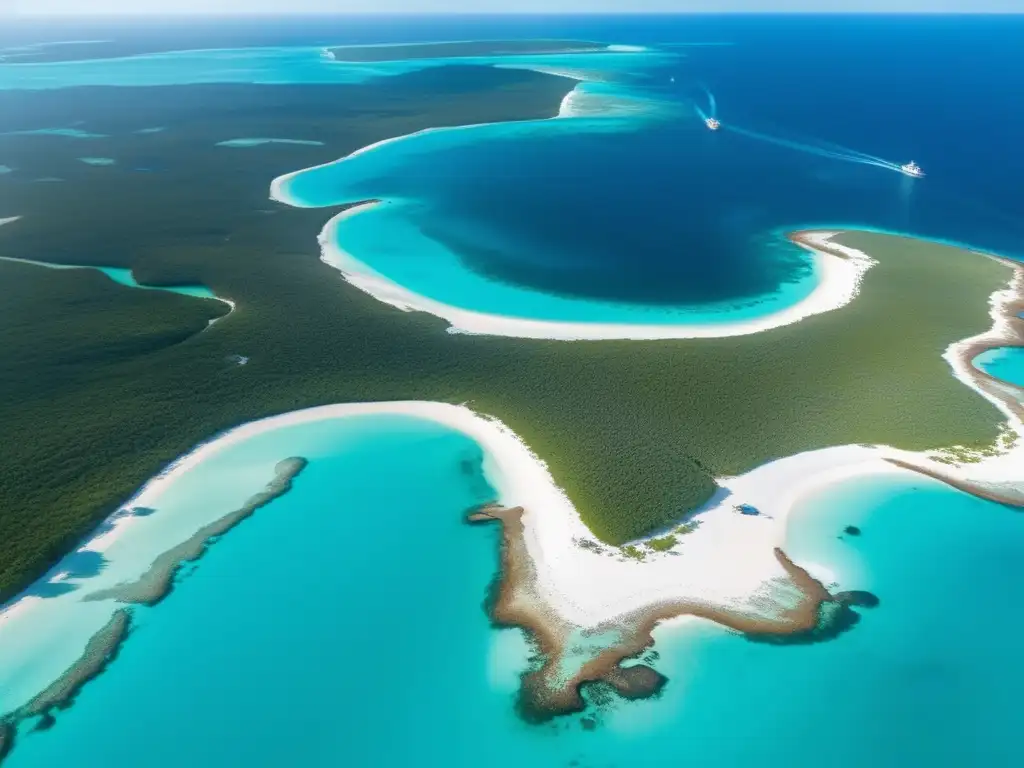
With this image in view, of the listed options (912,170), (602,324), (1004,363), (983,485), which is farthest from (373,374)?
(912,170)

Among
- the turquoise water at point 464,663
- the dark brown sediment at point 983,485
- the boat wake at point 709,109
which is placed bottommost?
Result: the turquoise water at point 464,663

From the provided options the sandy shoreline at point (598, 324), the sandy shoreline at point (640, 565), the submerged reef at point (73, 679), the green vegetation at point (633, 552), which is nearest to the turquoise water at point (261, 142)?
the sandy shoreline at point (598, 324)

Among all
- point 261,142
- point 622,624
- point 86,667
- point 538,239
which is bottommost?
point 86,667

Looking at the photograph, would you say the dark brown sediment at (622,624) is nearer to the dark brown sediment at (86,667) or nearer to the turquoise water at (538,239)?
the dark brown sediment at (86,667)

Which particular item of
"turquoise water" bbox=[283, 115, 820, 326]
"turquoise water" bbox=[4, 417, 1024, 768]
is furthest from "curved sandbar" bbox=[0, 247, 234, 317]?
"turquoise water" bbox=[4, 417, 1024, 768]

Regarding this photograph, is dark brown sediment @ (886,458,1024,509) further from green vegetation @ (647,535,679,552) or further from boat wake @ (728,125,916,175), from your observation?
boat wake @ (728,125,916,175)

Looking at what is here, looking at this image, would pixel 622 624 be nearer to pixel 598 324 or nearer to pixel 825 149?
pixel 598 324
